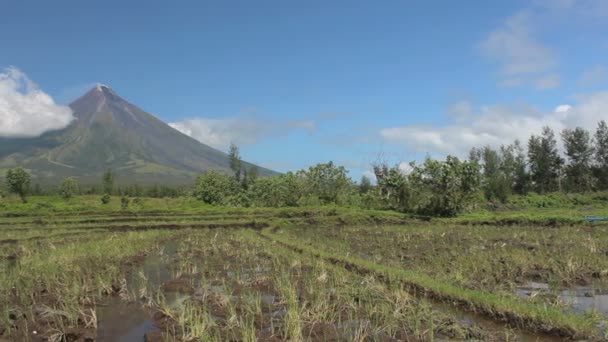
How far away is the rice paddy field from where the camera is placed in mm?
6785

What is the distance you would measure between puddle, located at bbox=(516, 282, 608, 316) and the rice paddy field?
3cm

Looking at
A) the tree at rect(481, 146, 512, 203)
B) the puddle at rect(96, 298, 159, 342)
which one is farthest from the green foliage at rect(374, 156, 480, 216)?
the puddle at rect(96, 298, 159, 342)

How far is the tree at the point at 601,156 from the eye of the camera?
2260 inches

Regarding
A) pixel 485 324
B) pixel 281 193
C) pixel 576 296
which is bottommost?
pixel 485 324

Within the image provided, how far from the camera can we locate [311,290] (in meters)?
9.02

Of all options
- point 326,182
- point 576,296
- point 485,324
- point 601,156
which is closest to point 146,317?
point 485,324

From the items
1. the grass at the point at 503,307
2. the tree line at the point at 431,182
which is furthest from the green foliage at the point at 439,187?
the grass at the point at 503,307

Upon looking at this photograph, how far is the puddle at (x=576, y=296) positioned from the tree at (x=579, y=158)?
179ft

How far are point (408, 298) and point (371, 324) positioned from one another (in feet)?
4.93

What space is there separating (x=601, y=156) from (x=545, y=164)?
641 cm

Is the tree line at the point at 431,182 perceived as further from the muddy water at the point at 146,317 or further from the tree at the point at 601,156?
the muddy water at the point at 146,317

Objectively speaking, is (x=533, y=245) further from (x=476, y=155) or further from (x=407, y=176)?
(x=476, y=155)

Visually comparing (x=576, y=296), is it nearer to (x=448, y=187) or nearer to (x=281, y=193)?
(x=448, y=187)

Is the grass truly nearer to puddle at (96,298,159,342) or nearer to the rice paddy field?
the rice paddy field
